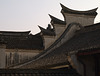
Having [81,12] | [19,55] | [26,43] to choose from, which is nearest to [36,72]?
[81,12]

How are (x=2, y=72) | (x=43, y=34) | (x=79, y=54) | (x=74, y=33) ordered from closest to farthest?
(x=2, y=72), (x=79, y=54), (x=74, y=33), (x=43, y=34)

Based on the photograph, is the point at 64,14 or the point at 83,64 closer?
the point at 83,64

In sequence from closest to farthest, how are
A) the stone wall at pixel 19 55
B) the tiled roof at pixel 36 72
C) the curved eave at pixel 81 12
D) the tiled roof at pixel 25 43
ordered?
the tiled roof at pixel 36 72 → the curved eave at pixel 81 12 → the stone wall at pixel 19 55 → the tiled roof at pixel 25 43

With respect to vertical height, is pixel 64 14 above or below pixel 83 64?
above

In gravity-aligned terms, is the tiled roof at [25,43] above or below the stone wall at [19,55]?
above

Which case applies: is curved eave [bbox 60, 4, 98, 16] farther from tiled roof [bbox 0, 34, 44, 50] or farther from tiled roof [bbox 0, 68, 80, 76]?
tiled roof [bbox 0, 68, 80, 76]

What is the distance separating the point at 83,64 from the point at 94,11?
10.9 metres

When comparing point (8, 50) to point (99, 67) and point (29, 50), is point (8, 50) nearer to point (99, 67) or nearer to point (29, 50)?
point (29, 50)

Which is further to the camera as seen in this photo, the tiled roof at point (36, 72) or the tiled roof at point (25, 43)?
the tiled roof at point (25, 43)

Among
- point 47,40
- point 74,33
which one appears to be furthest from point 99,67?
point 47,40

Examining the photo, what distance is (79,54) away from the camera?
8.14 m

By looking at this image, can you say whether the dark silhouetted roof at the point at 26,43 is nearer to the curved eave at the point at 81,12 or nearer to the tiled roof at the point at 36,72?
the curved eave at the point at 81,12

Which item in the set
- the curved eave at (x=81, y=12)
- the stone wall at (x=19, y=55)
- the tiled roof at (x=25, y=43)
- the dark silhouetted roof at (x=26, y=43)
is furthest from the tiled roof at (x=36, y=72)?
the stone wall at (x=19, y=55)

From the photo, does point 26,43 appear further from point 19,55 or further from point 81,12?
point 81,12
